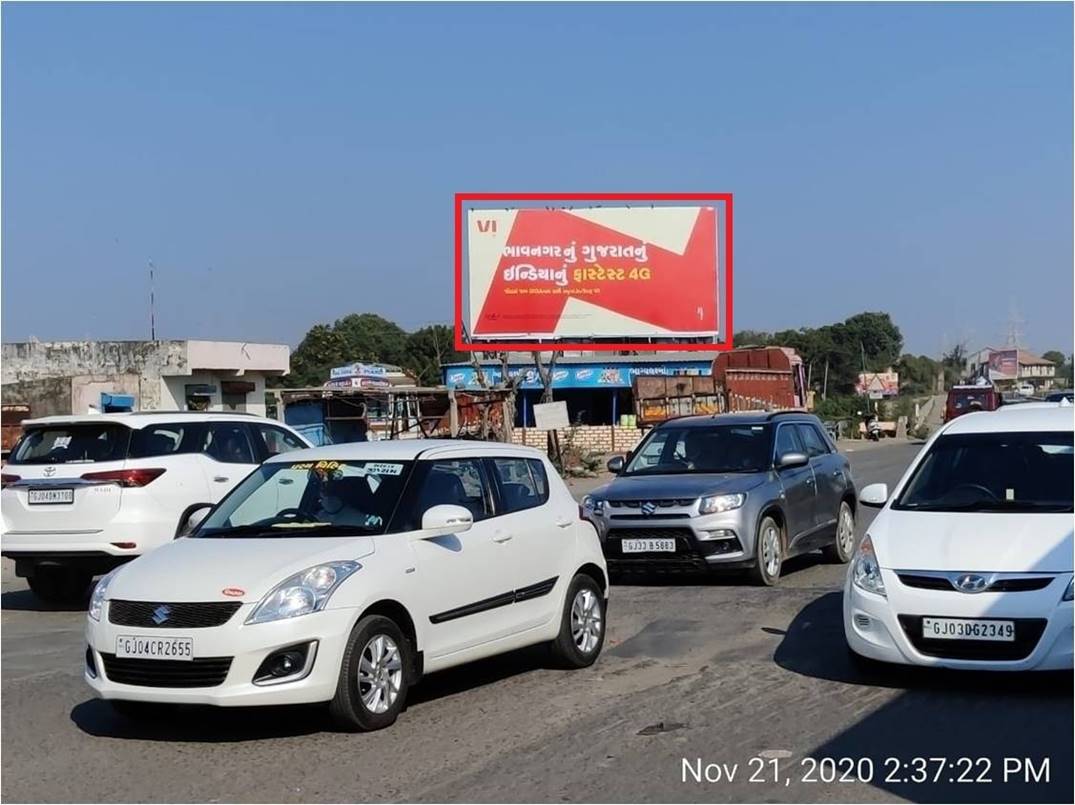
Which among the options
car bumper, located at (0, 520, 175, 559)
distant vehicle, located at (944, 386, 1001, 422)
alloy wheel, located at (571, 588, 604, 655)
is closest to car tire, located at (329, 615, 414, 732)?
alloy wheel, located at (571, 588, 604, 655)

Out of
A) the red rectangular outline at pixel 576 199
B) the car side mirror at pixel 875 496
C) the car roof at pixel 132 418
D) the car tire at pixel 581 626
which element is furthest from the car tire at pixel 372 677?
the red rectangular outline at pixel 576 199

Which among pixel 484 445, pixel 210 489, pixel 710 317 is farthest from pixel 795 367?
pixel 484 445

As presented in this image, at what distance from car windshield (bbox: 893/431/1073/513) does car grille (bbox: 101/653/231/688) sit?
4.59 metres

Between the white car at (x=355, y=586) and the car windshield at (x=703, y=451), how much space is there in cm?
435

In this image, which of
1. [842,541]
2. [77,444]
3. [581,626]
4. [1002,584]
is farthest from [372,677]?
[842,541]

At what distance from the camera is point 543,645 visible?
29.6 ft

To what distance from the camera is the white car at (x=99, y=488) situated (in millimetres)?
12047

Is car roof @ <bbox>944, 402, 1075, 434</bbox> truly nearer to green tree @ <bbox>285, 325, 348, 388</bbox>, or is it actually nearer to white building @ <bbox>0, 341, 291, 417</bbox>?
white building @ <bbox>0, 341, 291, 417</bbox>

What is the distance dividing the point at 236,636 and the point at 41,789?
113 centimetres

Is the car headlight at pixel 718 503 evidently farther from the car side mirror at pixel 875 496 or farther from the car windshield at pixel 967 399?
the car windshield at pixel 967 399

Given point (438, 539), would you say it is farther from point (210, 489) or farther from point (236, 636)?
point (210, 489)

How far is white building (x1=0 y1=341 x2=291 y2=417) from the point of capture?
35406 mm

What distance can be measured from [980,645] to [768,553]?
17.1 ft

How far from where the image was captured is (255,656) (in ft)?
21.9
